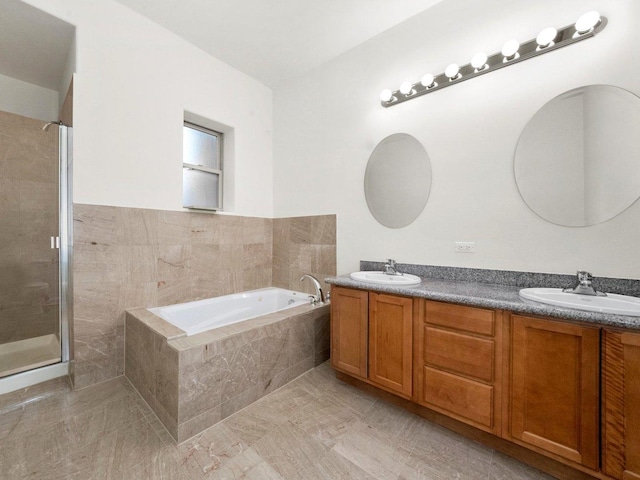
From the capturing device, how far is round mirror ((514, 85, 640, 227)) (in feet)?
4.59

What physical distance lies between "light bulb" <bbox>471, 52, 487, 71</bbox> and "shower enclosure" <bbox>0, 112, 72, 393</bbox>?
125 inches

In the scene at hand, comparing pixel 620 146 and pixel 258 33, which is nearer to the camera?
pixel 620 146

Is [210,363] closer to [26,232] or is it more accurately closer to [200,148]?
[200,148]

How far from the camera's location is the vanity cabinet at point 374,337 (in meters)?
1.64

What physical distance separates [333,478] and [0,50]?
409 centimetres

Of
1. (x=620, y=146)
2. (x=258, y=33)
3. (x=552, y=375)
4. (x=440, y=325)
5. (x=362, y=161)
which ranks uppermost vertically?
(x=258, y=33)

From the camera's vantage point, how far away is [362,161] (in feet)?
8.14

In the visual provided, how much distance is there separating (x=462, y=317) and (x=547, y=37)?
1.74 metres

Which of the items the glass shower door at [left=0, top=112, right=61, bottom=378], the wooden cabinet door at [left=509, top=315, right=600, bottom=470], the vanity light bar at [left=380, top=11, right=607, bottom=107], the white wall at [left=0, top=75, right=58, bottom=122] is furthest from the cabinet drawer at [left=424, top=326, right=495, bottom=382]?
the white wall at [left=0, top=75, right=58, bottom=122]

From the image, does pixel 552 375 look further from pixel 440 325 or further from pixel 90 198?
pixel 90 198

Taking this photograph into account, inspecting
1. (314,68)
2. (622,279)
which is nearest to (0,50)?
(314,68)

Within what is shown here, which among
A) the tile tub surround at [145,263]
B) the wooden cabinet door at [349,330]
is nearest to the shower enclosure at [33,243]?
the tile tub surround at [145,263]

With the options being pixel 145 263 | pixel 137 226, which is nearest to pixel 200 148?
pixel 137 226

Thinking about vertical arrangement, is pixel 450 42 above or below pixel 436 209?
above
